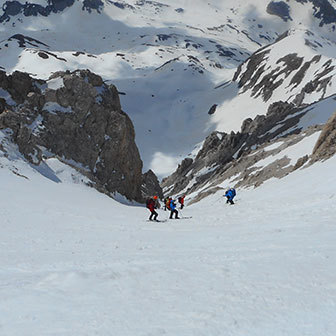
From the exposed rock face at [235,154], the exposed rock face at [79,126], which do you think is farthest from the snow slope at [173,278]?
the exposed rock face at [235,154]

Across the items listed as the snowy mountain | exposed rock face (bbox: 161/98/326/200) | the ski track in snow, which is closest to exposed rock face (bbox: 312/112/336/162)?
the snowy mountain

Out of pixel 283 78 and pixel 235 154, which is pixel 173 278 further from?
pixel 283 78

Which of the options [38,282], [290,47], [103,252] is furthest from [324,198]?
[290,47]

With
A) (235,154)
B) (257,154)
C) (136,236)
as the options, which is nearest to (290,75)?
(235,154)

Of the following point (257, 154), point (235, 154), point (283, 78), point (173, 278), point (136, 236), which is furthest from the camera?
point (283, 78)

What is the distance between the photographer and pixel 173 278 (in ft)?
25.2

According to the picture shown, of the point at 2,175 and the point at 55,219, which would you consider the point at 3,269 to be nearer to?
the point at 55,219

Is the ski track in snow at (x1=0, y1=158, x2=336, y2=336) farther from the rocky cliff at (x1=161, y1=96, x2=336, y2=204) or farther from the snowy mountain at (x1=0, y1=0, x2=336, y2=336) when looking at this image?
the rocky cliff at (x1=161, y1=96, x2=336, y2=204)

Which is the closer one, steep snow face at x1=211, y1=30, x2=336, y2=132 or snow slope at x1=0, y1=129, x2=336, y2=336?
snow slope at x1=0, y1=129, x2=336, y2=336

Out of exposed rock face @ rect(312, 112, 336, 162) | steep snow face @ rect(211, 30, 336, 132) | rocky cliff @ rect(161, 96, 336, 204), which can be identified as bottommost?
exposed rock face @ rect(312, 112, 336, 162)

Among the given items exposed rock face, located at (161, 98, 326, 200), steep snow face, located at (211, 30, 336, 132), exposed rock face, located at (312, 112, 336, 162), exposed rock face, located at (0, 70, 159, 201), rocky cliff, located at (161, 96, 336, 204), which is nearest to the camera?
exposed rock face, located at (312, 112, 336, 162)

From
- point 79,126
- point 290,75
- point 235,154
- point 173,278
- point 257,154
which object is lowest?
point 173,278

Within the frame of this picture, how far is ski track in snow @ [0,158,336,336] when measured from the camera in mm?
5691

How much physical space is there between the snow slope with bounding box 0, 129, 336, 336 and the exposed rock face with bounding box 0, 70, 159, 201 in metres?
26.8
